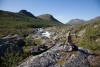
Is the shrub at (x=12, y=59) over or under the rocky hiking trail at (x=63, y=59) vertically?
under

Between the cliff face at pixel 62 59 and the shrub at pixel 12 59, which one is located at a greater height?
the cliff face at pixel 62 59

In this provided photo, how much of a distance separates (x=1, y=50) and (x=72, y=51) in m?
34.3

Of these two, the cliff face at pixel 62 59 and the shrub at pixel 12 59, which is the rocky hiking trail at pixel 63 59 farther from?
Result: the shrub at pixel 12 59

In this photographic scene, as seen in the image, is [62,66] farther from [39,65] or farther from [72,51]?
[72,51]

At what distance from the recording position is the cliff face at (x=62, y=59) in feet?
80.3

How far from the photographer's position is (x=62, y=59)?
26.7 metres

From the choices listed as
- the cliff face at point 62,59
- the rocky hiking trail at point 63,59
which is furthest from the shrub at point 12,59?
the cliff face at point 62,59

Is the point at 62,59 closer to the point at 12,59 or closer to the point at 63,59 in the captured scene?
the point at 63,59

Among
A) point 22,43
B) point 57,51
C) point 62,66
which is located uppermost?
point 57,51

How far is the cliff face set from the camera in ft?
80.3

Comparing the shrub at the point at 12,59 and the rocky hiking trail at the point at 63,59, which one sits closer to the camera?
the rocky hiking trail at the point at 63,59

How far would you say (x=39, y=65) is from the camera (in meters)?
23.7

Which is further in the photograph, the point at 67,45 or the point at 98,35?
the point at 98,35

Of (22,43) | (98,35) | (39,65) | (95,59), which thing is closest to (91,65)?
(95,59)
